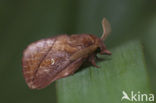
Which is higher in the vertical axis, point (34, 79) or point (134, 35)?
point (134, 35)

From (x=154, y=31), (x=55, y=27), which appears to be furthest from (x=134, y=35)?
(x=55, y=27)

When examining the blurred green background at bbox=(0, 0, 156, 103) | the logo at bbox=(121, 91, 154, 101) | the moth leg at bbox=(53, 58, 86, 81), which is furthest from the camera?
the blurred green background at bbox=(0, 0, 156, 103)

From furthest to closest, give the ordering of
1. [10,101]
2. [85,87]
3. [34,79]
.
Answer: [10,101] → [34,79] → [85,87]

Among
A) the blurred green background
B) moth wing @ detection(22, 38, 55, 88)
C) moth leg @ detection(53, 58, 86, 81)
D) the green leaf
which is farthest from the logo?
the blurred green background

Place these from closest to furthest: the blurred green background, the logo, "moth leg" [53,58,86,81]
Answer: the logo → "moth leg" [53,58,86,81] → the blurred green background

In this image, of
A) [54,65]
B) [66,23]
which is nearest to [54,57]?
[54,65]

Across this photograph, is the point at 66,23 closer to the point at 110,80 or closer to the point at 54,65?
the point at 54,65

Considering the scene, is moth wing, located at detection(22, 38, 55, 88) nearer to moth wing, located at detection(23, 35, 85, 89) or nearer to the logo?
moth wing, located at detection(23, 35, 85, 89)

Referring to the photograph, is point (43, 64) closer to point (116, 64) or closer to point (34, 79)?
point (34, 79)
